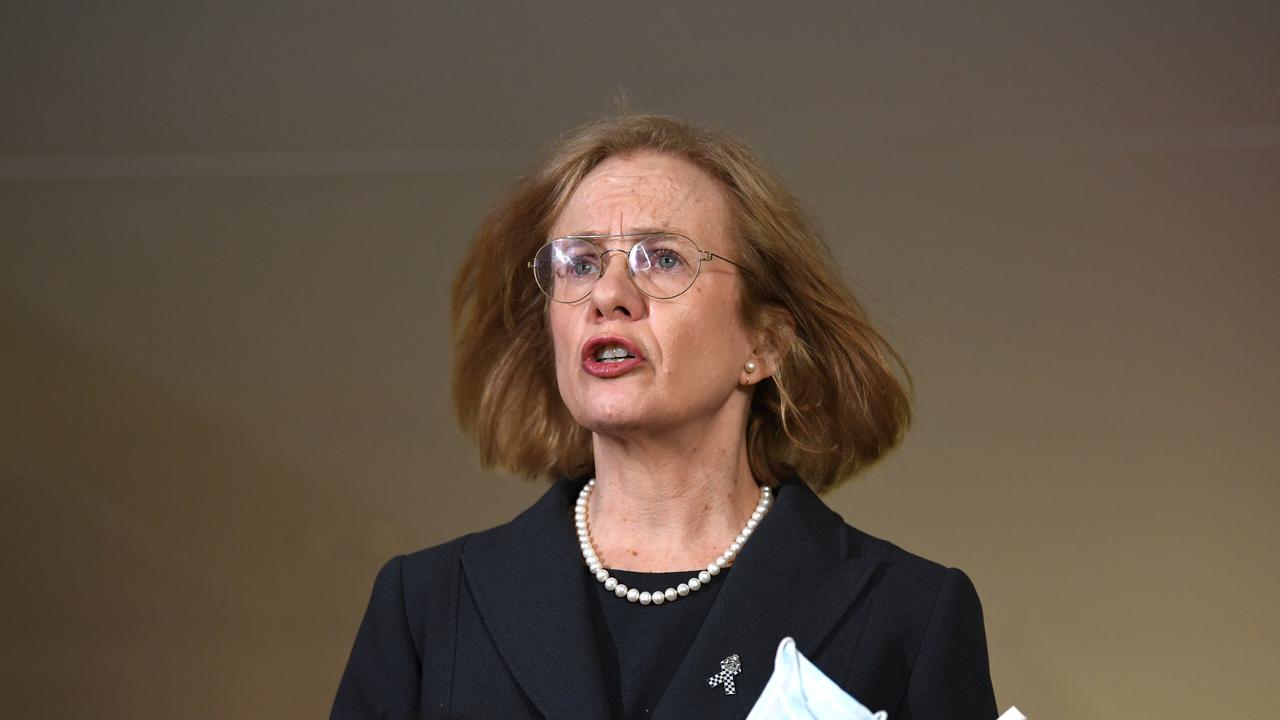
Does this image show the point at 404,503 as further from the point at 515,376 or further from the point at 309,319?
the point at 515,376

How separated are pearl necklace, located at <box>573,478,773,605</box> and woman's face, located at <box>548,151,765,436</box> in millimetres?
139

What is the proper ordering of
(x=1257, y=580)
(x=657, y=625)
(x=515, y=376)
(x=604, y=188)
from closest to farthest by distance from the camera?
(x=657, y=625) < (x=604, y=188) < (x=515, y=376) < (x=1257, y=580)

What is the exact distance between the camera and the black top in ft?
6.24

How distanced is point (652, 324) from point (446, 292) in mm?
1488

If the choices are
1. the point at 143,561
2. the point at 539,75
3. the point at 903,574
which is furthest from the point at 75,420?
the point at 903,574

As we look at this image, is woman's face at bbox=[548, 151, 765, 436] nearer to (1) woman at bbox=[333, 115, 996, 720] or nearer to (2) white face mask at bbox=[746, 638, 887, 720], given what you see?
(1) woman at bbox=[333, 115, 996, 720]

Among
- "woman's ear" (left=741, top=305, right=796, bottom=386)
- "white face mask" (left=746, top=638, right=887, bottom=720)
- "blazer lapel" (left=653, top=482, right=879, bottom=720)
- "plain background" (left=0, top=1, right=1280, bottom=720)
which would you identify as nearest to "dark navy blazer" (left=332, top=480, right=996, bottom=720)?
"blazer lapel" (left=653, top=482, right=879, bottom=720)

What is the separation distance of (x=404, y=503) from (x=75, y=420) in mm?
744

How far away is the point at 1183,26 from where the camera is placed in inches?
127

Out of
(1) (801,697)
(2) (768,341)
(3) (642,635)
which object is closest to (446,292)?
(2) (768,341)

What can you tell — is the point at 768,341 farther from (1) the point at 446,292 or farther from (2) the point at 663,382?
(1) the point at 446,292

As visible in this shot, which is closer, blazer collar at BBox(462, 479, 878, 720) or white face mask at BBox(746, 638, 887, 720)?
white face mask at BBox(746, 638, 887, 720)

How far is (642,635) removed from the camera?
1.95 meters

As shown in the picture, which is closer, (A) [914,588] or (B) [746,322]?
(A) [914,588]
